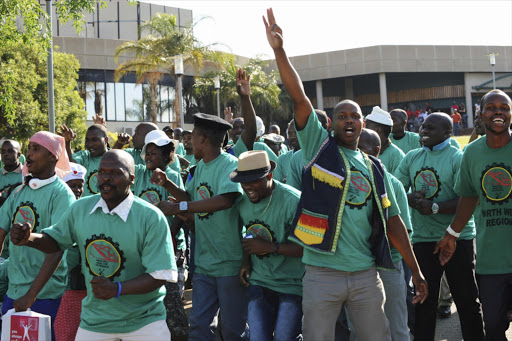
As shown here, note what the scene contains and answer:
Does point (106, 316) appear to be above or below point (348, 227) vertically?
below

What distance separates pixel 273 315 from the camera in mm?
4828

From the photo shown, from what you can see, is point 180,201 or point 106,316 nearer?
point 106,316

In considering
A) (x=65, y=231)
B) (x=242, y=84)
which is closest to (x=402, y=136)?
(x=242, y=84)

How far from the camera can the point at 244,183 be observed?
4.71 metres

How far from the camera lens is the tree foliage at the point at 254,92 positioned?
40.3 meters

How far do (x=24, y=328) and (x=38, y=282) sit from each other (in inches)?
13.2

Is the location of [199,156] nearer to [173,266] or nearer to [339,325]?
[173,266]

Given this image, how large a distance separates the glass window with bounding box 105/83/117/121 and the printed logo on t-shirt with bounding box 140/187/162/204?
34659 millimetres

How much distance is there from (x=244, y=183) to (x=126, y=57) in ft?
127

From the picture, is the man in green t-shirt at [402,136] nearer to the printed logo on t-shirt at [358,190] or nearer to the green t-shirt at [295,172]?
the green t-shirt at [295,172]

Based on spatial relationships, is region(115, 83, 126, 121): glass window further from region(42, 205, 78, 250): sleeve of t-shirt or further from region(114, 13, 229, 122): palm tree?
region(42, 205, 78, 250): sleeve of t-shirt

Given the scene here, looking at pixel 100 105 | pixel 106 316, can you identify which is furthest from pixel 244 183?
pixel 100 105

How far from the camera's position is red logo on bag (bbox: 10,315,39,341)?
165 inches

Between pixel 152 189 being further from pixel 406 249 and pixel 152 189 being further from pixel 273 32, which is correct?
pixel 406 249
